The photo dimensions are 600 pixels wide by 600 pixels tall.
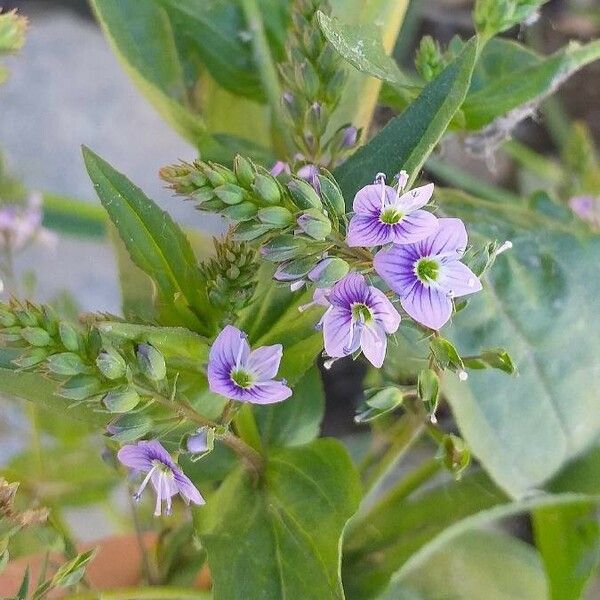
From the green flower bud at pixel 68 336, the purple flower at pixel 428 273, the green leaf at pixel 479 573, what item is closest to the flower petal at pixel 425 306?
the purple flower at pixel 428 273

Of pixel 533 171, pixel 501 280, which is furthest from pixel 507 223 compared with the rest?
pixel 533 171

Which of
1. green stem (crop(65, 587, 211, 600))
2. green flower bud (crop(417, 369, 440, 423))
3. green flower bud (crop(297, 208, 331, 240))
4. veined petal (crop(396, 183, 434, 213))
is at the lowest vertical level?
green stem (crop(65, 587, 211, 600))

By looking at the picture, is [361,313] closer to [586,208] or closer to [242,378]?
[242,378]

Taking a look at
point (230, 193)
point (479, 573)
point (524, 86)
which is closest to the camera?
point (230, 193)

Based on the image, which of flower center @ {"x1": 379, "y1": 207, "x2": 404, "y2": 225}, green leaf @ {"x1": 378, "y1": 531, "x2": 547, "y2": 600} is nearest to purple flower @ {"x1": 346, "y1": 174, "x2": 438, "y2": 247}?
flower center @ {"x1": 379, "y1": 207, "x2": 404, "y2": 225}

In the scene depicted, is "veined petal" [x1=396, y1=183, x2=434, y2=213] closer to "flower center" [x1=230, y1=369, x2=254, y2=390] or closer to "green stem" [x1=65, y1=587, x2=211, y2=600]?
"flower center" [x1=230, y1=369, x2=254, y2=390]

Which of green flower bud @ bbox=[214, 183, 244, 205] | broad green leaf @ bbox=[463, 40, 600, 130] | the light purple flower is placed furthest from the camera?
the light purple flower

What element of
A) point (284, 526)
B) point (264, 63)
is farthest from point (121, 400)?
point (264, 63)
